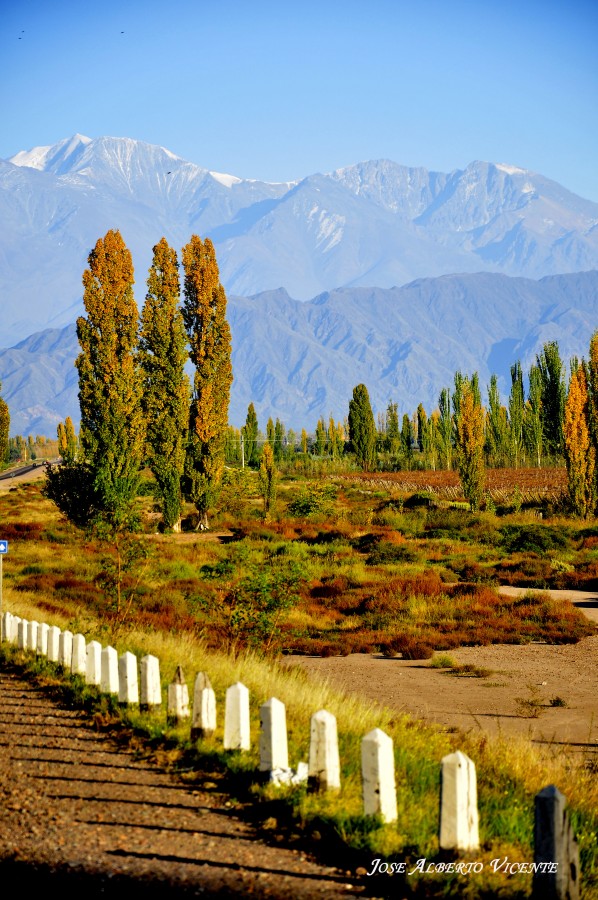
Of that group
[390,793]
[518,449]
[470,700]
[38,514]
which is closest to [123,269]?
A: [38,514]

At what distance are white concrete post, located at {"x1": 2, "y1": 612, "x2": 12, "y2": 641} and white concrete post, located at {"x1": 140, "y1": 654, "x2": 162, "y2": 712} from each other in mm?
6953

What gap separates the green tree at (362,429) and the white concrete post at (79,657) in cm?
8095

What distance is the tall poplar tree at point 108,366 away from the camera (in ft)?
130

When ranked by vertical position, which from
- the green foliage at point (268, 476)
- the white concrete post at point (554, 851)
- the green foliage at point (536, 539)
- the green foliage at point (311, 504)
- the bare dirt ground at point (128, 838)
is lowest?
the bare dirt ground at point (128, 838)

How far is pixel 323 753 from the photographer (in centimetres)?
723

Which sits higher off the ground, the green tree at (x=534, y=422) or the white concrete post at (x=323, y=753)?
the green tree at (x=534, y=422)

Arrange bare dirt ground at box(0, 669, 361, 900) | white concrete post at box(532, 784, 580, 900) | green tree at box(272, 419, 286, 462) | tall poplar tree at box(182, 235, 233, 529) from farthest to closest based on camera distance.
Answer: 1. green tree at box(272, 419, 286, 462)
2. tall poplar tree at box(182, 235, 233, 529)
3. bare dirt ground at box(0, 669, 361, 900)
4. white concrete post at box(532, 784, 580, 900)

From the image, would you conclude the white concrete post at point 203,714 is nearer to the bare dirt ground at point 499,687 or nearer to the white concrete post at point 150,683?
the white concrete post at point 150,683

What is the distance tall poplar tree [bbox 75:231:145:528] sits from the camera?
3950cm

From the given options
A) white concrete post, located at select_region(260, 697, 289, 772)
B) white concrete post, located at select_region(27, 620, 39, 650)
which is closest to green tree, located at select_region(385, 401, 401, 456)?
white concrete post, located at select_region(27, 620, 39, 650)

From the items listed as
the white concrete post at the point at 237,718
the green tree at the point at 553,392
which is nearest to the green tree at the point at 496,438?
the green tree at the point at 553,392

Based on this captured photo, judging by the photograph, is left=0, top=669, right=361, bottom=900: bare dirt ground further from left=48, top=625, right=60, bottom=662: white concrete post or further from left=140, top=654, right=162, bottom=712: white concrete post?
left=48, top=625, right=60, bottom=662: white concrete post

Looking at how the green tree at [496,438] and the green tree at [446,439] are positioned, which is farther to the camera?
the green tree at [446,439]

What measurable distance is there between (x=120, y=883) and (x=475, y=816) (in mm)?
2101
